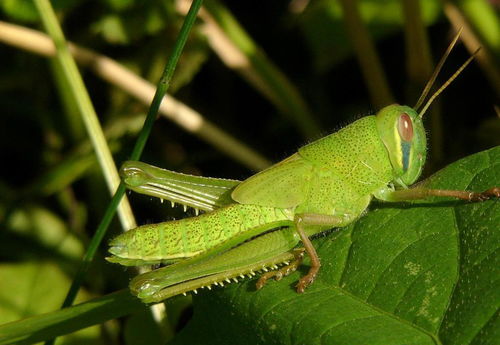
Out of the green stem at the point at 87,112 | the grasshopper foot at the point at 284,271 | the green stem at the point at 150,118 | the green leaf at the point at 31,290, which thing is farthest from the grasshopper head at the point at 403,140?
the green leaf at the point at 31,290

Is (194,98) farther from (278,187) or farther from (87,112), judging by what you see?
(278,187)

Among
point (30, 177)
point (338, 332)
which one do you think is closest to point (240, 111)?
point (30, 177)

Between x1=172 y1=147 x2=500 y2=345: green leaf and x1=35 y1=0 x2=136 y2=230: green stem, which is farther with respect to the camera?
x1=35 y1=0 x2=136 y2=230: green stem

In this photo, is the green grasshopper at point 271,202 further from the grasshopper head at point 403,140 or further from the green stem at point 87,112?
the green stem at point 87,112

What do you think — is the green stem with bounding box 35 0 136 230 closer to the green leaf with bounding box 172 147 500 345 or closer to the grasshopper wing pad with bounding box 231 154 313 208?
the grasshopper wing pad with bounding box 231 154 313 208

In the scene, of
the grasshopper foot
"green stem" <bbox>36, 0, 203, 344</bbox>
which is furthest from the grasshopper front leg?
"green stem" <bbox>36, 0, 203, 344</bbox>

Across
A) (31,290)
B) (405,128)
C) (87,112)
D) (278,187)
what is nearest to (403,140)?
(405,128)
